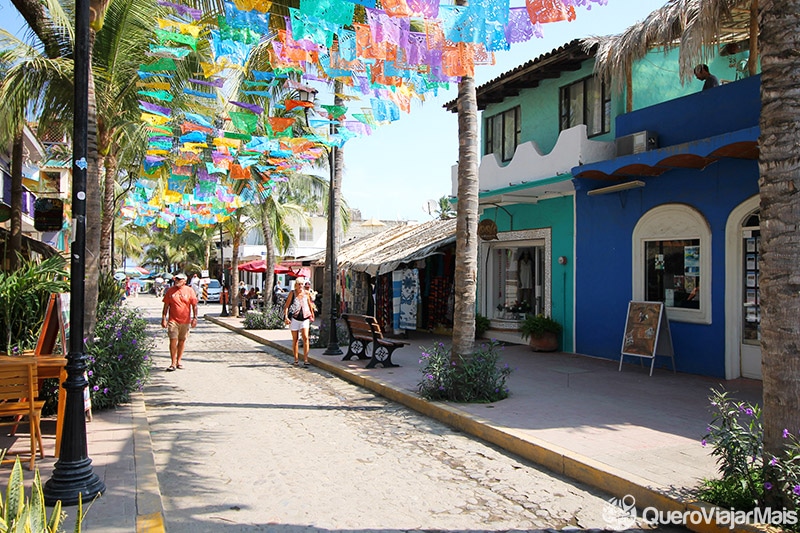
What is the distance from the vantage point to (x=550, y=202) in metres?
14.6

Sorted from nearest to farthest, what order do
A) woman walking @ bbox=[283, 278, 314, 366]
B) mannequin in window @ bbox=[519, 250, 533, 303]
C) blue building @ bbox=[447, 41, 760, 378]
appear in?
blue building @ bbox=[447, 41, 760, 378], woman walking @ bbox=[283, 278, 314, 366], mannequin in window @ bbox=[519, 250, 533, 303]

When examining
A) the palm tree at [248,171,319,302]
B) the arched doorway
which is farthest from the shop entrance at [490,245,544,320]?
the palm tree at [248,171,319,302]

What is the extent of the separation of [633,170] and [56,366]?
9.66 m

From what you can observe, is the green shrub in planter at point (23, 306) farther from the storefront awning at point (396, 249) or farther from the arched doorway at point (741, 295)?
the arched doorway at point (741, 295)

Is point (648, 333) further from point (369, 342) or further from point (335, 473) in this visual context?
point (335, 473)

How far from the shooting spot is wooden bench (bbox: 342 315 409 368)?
12.2 m

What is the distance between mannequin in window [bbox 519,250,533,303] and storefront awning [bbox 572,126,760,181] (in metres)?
3.86

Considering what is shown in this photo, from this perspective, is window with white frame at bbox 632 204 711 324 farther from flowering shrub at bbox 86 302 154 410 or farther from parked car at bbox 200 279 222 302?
parked car at bbox 200 279 222 302

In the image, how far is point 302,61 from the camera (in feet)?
29.4

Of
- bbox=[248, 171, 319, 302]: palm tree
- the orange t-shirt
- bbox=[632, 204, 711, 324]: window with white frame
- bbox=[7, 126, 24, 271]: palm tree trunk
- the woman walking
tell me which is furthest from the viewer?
bbox=[248, 171, 319, 302]: palm tree

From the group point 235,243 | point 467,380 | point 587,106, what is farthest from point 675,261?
point 235,243

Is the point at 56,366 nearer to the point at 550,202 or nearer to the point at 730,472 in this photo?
the point at 730,472

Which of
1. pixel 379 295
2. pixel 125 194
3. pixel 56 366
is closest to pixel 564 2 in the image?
pixel 56 366

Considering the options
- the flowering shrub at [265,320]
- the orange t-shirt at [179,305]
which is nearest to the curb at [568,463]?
the orange t-shirt at [179,305]
